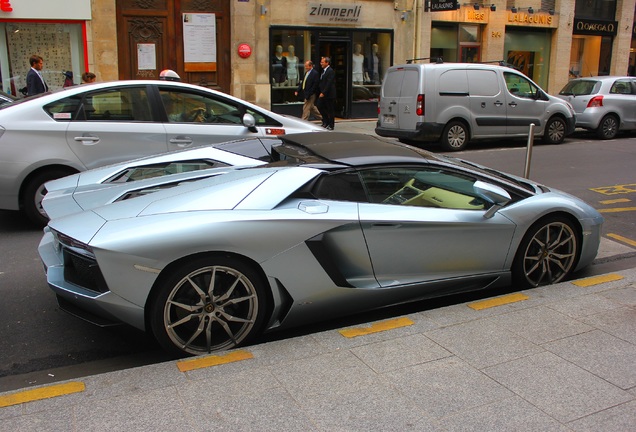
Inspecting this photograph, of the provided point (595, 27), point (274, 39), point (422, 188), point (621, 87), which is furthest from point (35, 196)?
point (595, 27)

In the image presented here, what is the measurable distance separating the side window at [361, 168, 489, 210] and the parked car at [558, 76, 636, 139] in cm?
1281

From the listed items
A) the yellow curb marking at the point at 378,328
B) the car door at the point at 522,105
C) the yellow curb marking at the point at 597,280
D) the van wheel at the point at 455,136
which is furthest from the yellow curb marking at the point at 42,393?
the car door at the point at 522,105

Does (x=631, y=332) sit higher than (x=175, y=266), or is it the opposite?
(x=175, y=266)

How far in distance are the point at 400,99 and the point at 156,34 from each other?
7.31m

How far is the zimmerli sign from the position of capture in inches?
727

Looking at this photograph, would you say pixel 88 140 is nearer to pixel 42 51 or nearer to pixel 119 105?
pixel 119 105

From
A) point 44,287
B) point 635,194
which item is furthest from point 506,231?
point 635,194

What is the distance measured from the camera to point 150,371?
3.44 meters

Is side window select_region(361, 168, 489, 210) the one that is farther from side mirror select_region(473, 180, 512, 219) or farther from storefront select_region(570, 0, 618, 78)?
storefront select_region(570, 0, 618, 78)

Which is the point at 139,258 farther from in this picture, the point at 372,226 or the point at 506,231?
the point at 506,231

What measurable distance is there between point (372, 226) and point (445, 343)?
2.99 ft

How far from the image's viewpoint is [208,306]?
3.79 m

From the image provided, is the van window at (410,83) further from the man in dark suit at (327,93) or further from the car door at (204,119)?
the car door at (204,119)

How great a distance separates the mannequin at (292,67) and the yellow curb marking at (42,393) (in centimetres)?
1615
